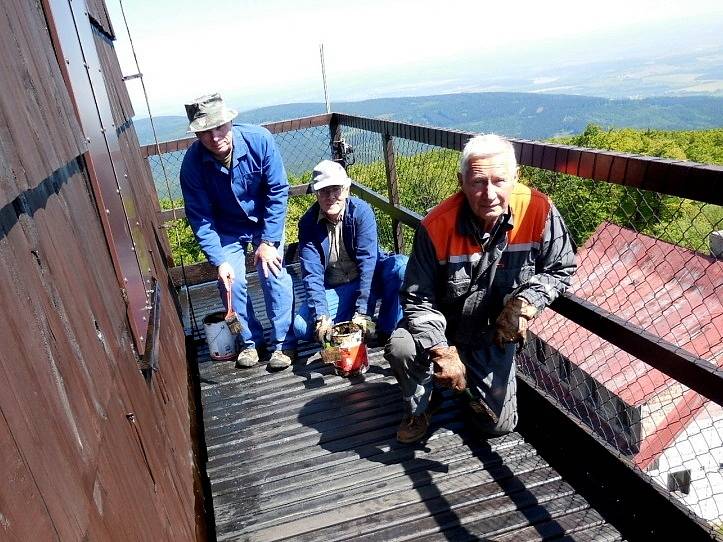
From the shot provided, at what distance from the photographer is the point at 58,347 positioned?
3.88 ft

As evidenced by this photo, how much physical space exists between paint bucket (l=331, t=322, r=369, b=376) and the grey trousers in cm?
75

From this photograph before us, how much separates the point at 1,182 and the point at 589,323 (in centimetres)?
231

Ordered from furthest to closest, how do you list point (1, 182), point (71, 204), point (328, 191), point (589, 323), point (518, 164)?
point (328, 191) < point (518, 164) < point (589, 323) < point (71, 204) < point (1, 182)

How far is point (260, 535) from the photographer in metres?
2.72

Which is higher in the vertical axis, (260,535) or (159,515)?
(159,515)

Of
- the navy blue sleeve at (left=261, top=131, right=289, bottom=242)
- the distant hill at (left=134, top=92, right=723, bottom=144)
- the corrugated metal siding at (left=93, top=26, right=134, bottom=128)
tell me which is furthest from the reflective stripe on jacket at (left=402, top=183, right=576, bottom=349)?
the distant hill at (left=134, top=92, right=723, bottom=144)

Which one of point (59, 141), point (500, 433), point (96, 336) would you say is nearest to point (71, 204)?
point (59, 141)

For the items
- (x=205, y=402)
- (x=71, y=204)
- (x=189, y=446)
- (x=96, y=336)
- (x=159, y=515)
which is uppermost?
(x=71, y=204)

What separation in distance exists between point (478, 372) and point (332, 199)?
5.02ft

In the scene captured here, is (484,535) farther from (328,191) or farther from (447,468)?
(328,191)

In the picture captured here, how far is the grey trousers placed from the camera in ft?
9.80

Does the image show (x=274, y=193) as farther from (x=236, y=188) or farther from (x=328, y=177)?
(x=328, y=177)

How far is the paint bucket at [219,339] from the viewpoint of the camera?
4393 mm

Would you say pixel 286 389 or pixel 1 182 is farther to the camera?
pixel 286 389
